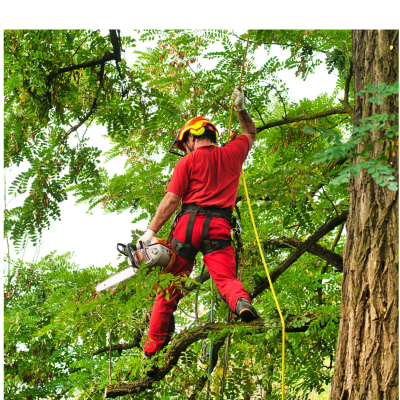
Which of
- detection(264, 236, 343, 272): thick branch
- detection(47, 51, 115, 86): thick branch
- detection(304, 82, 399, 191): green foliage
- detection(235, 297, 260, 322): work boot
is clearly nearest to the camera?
detection(304, 82, 399, 191): green foliage

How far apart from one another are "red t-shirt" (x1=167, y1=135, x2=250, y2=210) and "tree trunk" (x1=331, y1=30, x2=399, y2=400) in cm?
128

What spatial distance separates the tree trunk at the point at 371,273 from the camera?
185 centimetres

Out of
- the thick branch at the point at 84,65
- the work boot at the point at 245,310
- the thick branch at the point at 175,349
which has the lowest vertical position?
the thick branch at the point at 175,349

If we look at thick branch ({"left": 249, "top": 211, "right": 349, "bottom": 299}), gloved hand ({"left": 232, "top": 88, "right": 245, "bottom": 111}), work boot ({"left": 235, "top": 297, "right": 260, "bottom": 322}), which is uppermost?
gloved hand ({"left": 232, "top": 88, "right": 245, "bottom": 111})

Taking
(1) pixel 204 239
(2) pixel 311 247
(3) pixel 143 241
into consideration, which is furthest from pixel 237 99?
(2) pixel 311 247

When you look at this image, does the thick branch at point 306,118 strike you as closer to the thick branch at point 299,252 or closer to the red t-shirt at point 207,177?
the red t-shirt at point 207,177

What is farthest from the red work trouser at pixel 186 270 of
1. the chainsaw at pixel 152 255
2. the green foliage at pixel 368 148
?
the green foliage at pixel 368 148

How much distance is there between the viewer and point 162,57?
15.7 ft

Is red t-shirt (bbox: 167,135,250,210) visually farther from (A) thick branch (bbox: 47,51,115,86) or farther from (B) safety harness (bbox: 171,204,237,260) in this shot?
(A) thick branch (bbox: 47,51,115,86)

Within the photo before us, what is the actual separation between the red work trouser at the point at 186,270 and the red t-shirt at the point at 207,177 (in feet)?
0.58

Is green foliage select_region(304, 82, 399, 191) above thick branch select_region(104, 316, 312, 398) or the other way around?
above

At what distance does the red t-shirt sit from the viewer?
Result: 3.14m

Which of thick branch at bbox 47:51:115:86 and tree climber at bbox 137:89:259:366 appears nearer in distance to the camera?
tree climber at bbox 137:89:259:366

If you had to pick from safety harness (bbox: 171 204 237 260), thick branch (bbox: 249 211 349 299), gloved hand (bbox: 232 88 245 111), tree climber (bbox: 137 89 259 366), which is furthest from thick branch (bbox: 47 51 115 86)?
thick branch (bbox: 249 211 349 299)
